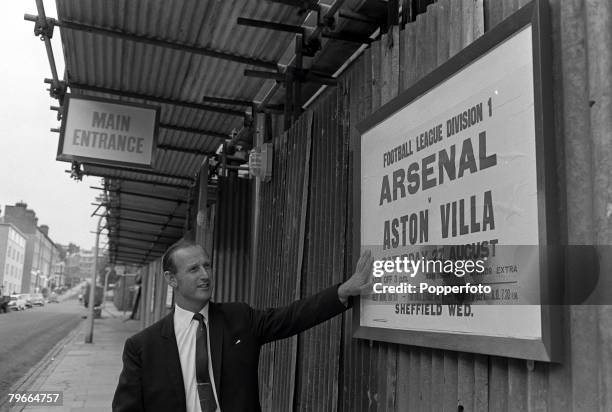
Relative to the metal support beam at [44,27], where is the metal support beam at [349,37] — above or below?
below

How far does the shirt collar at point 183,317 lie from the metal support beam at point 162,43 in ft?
11.6

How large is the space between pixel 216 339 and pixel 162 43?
12.3 feet

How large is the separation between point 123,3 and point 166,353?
144 inches

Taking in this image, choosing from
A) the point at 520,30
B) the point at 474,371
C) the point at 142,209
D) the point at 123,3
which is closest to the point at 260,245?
the point at 123,3

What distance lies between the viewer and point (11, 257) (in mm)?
84875

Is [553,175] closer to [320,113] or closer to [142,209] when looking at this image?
[320,113]

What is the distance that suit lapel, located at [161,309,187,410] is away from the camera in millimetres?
2836

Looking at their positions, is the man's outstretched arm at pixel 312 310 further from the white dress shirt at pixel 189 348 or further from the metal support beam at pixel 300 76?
the metal support beam at pixel 300 76

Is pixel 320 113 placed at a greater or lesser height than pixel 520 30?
greater

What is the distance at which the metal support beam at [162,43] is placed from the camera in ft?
18.3

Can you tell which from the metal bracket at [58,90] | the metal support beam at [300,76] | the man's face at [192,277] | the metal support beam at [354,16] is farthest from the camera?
the metal bracket at [58,90]

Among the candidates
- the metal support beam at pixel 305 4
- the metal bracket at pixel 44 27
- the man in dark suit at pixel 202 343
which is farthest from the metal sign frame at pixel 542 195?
the metal bracket at pixel 44 27

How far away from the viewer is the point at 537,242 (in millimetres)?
1998

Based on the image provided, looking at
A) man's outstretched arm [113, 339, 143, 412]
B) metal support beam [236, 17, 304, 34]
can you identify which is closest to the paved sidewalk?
metal support beam [236, 17, 304, 34]
